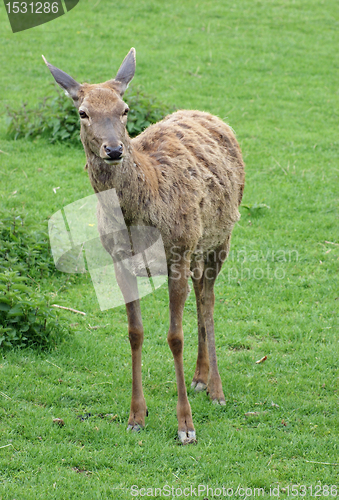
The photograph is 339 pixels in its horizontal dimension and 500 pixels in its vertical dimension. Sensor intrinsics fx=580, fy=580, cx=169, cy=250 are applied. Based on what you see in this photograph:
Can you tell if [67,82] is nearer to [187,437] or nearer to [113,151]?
[113,151]

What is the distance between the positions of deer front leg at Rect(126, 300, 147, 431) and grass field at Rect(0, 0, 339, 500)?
14 centimetres

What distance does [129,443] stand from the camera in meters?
5.18

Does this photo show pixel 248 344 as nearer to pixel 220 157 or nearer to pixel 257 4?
pixel 220 157

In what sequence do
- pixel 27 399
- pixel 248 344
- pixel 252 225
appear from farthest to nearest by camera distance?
pixel 252 225 < pixel 248 344 < pixel 27 399

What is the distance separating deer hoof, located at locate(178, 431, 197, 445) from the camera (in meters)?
5.23

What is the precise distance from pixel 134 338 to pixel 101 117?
7.07 feet

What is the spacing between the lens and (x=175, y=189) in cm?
529

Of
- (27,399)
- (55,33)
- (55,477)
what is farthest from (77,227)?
(55,33)

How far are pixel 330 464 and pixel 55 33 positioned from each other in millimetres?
15408

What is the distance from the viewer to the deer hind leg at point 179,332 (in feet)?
17.3
